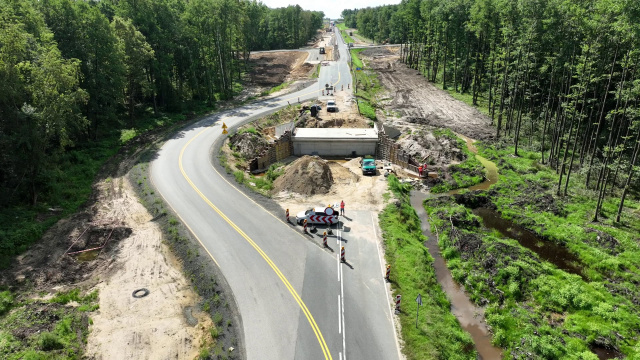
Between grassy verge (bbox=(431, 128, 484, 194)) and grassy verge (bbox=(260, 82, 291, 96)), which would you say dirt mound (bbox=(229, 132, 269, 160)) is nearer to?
grassy verge (bbox=(431, 128, 484, 194))

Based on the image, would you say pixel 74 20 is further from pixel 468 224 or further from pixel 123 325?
pixel 468 224

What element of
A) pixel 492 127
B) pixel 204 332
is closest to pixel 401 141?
pixel 492 127

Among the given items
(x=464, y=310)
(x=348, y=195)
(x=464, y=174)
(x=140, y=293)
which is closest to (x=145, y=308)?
(x=140, y=293)

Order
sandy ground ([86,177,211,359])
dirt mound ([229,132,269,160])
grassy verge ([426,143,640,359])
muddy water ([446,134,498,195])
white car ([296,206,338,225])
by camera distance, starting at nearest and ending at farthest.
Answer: sandy ground ([86,177,211,359]) → grassy verge ([426,143,640,359]) → white car ([296,206,338,225]) → muddy water ([446,134,498,195]) → dirt mound ([229,132,269,160])

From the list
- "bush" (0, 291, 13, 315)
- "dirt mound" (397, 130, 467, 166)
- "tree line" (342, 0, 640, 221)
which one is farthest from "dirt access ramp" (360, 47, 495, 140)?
"bush" (0, 291, 13, 315)

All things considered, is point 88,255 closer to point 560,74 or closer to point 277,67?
point 560,74

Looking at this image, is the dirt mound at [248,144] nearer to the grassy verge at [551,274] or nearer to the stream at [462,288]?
the stream at [462,288]

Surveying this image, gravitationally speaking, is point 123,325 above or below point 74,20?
below
